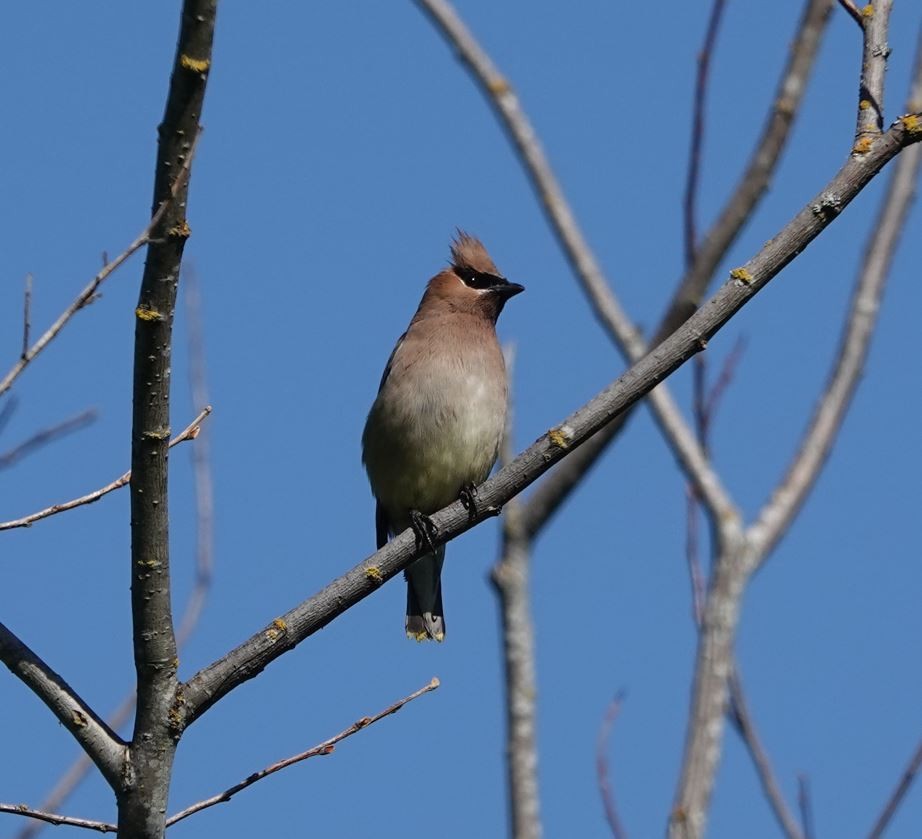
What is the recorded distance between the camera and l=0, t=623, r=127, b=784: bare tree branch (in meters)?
3.66

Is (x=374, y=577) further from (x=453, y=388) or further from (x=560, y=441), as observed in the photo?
(x=453, y=388)

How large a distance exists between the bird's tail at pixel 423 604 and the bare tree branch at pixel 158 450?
11.7ft

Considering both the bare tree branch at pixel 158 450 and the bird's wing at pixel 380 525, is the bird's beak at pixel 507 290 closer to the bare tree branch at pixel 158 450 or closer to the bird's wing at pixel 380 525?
the bird's wing at pixel 380 525

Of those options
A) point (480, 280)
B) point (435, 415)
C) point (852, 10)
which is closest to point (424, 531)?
point (435, 415)

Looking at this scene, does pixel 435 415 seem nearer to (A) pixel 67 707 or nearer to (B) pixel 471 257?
(B) pixel 471 257

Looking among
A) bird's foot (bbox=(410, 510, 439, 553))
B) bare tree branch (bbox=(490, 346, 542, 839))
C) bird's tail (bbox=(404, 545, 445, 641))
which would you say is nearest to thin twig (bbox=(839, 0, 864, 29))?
bird's foot (bbox=(410, 510, 439, 553))

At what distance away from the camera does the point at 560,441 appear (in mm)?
3900

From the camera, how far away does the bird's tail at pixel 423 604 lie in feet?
23.8

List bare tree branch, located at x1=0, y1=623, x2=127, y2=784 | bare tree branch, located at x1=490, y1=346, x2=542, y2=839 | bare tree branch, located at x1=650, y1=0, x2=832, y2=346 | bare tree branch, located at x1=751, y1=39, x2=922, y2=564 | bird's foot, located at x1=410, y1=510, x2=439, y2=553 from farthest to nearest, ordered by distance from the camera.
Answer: bare tree branch, located at x1=650, y1=0, x2=832, y2=346
bare tree branch, located at x1=751, y1=39, x2=922, y2=564
bare tree branch, located at x1=490, y1=346, x2=542, y2=839
bird's foot, located at x1=410, y1=510, x2=439, y2=553
bare tree branch, located at x1=0, y1=623, x2=127, y2=784

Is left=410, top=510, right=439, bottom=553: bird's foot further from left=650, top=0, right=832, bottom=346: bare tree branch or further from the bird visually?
left=650, top=0, right=832, bottom=346: bare tree branch

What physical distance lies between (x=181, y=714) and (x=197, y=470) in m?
2.45

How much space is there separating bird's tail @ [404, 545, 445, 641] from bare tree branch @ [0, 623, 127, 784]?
3.61 metres

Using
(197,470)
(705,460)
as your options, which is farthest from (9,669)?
(705,460)

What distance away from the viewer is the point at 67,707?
3.69 metres
